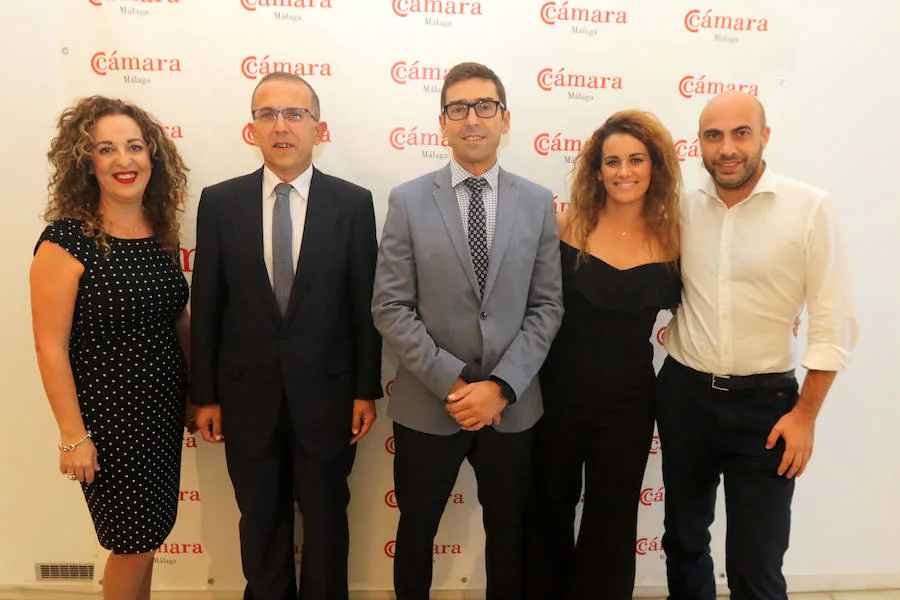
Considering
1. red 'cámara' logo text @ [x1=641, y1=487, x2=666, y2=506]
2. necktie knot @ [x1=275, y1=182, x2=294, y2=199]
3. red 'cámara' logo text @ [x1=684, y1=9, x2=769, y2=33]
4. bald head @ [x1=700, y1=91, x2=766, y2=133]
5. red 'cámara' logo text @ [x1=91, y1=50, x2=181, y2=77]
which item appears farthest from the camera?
red 'cámara' logo text @ [x1=641, y1=487, x2=666, y2=506]

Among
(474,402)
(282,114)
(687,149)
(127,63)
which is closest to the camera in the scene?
(474,402)

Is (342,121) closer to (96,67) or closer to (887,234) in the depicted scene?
(96,67)

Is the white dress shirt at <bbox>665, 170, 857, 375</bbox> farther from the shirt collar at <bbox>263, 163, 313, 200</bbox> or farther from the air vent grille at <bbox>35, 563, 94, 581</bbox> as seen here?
the air vent grille at <bbox>35, 563, 94, 581</bbox>

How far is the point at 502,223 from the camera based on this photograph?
5.92 feet

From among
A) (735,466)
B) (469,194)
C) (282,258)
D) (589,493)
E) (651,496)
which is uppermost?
(469,194)

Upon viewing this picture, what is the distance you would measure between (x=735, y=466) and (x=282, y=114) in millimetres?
1982

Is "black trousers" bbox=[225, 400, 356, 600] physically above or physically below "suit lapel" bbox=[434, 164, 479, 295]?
below

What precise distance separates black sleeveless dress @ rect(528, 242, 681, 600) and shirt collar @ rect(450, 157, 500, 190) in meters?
0.36

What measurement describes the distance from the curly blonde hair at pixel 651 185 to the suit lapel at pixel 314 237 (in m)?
0.90

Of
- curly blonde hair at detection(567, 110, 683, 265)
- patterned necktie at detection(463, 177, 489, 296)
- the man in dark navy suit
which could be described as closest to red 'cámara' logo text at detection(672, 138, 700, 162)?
curly blonde hair at detection(567, 110, 683, 265)

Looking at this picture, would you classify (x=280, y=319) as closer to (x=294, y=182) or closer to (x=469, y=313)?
(x=294, y=182)

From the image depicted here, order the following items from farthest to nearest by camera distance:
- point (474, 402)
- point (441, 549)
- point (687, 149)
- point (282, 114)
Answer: point (441, 549) < point (687, 149) < point (282, 114) < point (474, 402)

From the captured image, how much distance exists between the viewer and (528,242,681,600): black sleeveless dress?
1862 mm

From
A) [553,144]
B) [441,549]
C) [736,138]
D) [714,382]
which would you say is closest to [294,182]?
[553,144]
